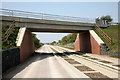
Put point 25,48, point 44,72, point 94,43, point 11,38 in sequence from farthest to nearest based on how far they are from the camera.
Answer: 1. point 94,43
2. point 25,48
3. point 11,38
4. point 44,72

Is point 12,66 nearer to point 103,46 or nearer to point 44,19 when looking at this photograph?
point 44,19

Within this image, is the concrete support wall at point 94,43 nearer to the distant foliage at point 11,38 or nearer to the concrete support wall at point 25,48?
the concrete support wall at point 25,48

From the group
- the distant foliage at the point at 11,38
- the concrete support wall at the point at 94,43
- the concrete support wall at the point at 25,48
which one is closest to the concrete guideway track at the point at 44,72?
the concrete support wall at the point at 25,48

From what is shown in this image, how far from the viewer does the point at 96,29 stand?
25.5 metres

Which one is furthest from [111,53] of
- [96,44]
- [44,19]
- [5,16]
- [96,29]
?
[5,16]

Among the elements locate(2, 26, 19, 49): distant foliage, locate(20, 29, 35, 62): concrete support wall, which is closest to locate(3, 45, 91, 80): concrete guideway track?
locate(20, 29, 35, 62): concrete support wall

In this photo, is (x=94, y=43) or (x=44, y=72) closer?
(x=44, y=72)

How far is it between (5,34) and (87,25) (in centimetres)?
1652

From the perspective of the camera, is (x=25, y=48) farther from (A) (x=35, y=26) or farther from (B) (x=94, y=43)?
(B) (x=94, y=43)

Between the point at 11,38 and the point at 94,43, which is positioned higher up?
the point at 11,38

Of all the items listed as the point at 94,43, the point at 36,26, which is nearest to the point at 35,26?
the point at 36,26

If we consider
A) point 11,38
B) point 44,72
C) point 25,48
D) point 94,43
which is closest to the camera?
point 44,72

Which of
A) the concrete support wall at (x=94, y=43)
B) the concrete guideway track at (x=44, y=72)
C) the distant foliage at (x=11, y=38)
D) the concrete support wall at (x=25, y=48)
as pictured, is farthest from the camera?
the concrete support wall at (x=94, y=43)

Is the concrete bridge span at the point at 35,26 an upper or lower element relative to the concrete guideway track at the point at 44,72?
upper
